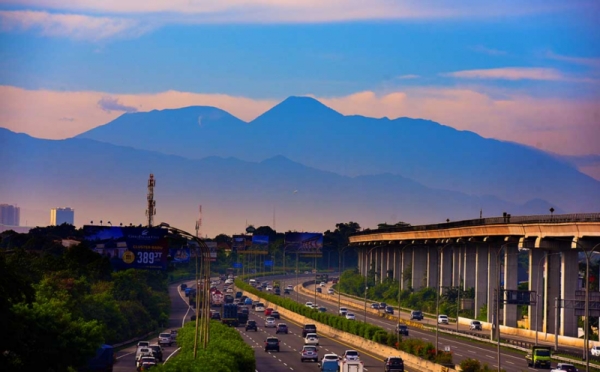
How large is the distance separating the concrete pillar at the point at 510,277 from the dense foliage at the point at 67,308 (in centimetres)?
4327

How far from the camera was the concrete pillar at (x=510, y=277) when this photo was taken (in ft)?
451

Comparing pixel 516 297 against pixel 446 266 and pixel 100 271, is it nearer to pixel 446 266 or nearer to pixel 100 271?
pixel 100 271

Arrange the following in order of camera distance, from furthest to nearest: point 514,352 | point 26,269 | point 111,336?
1. point 26,269
2. point 111,336
3. point 514,352

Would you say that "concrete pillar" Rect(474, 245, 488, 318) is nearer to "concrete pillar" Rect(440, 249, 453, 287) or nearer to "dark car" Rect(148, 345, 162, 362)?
"concrete pillar" Rect(440, 249, 453, 287)

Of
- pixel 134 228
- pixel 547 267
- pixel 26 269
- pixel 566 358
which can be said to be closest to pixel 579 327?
pixel 547 267

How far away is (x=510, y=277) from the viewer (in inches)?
5507

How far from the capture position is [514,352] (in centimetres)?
10638

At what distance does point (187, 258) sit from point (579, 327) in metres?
59.1

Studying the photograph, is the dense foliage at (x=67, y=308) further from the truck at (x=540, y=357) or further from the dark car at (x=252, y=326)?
the truck at (x=540, y=357)

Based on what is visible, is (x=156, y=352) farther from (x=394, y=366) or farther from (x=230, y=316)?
(x=230, y=316)

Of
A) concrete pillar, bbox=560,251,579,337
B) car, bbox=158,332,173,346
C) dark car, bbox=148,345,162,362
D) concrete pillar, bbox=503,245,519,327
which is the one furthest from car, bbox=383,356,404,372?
concrete pillar, bbox=503,245,519,327

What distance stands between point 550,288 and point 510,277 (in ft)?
47.5

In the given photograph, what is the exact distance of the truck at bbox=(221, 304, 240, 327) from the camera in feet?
493

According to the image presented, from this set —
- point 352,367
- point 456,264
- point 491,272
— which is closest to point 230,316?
point 491,272
